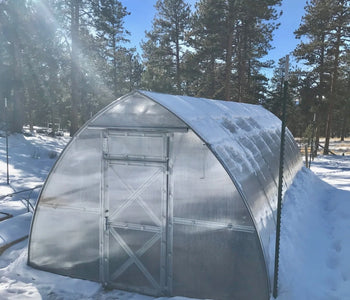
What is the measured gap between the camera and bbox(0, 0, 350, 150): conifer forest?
1994 centimetres

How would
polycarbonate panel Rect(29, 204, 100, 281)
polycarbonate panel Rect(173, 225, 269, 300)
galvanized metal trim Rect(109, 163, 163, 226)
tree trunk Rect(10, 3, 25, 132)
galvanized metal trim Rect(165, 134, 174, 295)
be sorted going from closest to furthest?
polycarbonate panel Rect(173, 225, 269, 300), galvanized metal trim Rect(165, 134, 174, 295), galvanized metal trim Rect(109, 163, 163, 226), polycarbonate panel Rect(29, 204, 100, 281), tree trunk Rect(10, 3, 25, 132)

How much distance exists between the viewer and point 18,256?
671cm

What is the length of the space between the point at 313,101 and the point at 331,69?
10.3ft

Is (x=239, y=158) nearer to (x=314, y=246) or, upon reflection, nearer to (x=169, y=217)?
(x=169, y=217)

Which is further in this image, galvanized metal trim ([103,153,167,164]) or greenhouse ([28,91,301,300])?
galvanized metal trim ([103,153,167,164])

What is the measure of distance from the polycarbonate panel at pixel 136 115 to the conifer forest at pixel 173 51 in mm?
14451

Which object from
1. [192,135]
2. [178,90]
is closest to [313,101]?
[178,90]

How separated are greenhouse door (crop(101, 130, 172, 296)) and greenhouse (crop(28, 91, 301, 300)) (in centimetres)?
2

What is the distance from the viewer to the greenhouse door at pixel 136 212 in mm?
5246

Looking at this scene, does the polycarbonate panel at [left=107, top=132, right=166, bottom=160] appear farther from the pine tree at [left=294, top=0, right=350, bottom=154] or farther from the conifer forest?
the pine tree at [left=294, top=0, right=350, bottom=154]

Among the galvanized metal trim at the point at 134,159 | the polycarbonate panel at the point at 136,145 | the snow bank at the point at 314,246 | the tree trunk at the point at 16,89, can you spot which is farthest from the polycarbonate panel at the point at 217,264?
the tree trunk at the point at 16,89

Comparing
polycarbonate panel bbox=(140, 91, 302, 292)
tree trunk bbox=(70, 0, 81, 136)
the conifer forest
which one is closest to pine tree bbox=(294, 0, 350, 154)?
the conifer forest

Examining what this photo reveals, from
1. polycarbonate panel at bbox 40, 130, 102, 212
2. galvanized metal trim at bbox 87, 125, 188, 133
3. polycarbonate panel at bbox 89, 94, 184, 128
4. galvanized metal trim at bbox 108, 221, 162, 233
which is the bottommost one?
galvanized metal trim at bbox 108, 221, 162, 233

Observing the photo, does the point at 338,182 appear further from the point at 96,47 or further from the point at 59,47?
the point at 59,47
